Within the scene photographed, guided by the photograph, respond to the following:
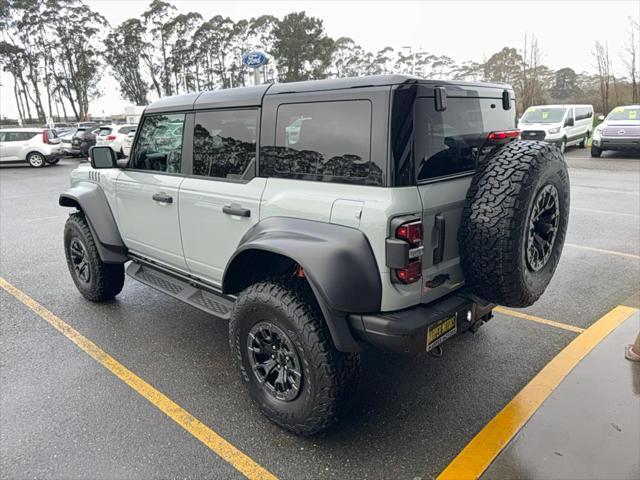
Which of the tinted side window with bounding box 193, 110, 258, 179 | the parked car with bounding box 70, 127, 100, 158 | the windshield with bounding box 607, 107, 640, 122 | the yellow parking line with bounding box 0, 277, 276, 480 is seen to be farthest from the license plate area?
the parked car with bounding box 70, 127, 100, 158

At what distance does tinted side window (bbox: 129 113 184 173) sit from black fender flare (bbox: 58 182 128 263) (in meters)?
0.57

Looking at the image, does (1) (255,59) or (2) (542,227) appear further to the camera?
(1) (255,59)

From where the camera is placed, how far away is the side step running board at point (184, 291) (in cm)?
332

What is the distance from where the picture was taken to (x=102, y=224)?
430 cm

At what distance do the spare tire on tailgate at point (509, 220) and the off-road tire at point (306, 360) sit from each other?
841 mm

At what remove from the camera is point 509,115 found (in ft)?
11.0

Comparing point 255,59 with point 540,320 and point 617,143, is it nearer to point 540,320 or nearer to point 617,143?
point 540,320

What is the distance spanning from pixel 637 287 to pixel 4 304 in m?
6.42

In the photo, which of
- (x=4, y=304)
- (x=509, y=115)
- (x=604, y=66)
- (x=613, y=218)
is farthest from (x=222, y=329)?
(x=604, y=66)

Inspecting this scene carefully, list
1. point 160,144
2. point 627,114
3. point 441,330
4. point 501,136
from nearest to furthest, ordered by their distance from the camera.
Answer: point 441,330
point 501,136
point 160,144
point 627,114

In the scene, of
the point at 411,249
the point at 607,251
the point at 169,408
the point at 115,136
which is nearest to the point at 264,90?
the point at 411,249

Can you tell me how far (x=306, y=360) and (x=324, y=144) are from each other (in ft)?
3.87

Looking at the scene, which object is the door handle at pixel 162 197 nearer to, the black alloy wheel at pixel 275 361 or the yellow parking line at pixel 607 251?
the black alloy wheel at pixel 275 361

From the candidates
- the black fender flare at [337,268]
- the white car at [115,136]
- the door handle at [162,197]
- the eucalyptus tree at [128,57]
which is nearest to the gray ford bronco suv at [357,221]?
the black fender flare at [337,268]
